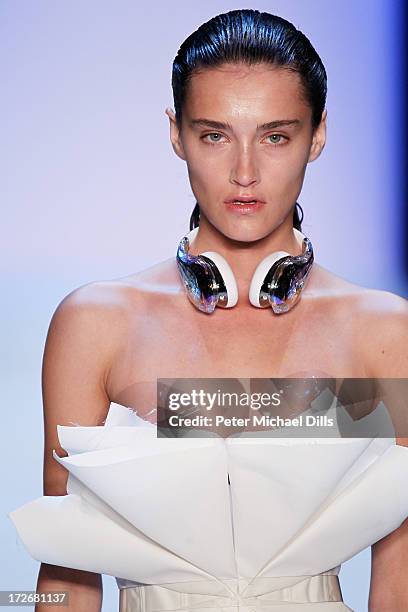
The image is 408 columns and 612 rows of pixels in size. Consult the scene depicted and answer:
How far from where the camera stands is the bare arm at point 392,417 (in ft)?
5.45

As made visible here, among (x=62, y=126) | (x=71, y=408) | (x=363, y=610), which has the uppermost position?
(x=62, y=126)

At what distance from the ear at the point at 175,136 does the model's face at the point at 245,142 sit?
47mm

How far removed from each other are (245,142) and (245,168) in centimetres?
4

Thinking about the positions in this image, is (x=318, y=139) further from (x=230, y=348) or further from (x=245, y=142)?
(x=230, y=348)

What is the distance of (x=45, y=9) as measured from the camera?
6.40 ft

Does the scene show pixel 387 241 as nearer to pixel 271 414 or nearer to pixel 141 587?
pixel 271 414

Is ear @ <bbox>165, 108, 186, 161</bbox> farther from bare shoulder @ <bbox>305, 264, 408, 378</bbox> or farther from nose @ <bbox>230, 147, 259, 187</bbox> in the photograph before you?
bare shoulder @ <bbox>305, 264, 408, 378</bbox>

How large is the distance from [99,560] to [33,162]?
28.4 inches

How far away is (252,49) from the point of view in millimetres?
1638

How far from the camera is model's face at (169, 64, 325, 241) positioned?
1621mm

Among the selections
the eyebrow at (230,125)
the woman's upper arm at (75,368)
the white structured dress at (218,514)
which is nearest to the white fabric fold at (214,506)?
the white structured dress at (218,514)

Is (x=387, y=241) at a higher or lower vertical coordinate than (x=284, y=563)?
higher

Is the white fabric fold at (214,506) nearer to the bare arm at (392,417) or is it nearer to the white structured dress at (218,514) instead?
the white structured dress at (218,514)

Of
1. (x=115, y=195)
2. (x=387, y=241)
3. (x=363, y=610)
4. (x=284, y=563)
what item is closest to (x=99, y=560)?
(x=284, y=563)
